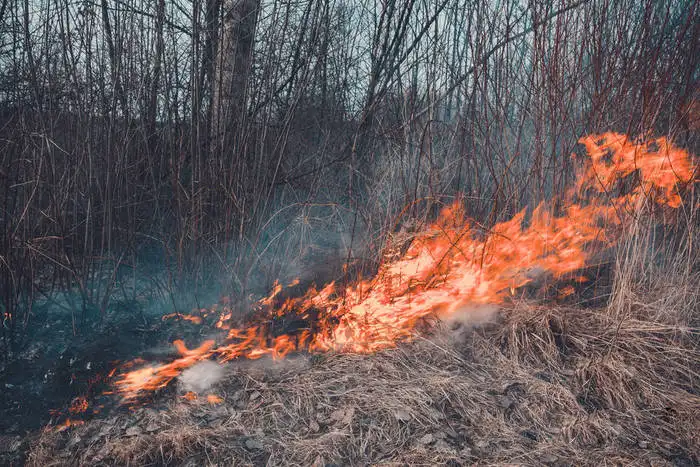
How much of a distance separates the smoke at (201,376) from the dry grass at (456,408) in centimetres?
9

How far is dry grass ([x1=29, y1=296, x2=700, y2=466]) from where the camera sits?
6.57 ft

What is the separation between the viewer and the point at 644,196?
2947 mm

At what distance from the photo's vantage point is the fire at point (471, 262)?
299 cm

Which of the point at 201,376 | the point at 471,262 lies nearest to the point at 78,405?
the point at 201,376

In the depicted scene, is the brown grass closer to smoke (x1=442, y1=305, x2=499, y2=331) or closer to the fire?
smoke (x1=442, y1=305, x2=499, y2=331)

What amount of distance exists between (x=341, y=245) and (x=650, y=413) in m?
2.54

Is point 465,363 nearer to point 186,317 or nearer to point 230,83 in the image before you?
point 186,317

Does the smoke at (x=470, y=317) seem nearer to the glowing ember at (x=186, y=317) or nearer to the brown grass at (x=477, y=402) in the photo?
the brown grass at (x=477, y=402)

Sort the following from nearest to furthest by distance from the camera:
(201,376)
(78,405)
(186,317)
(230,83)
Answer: (78,405) → (201,376) → (230,83) → (186,317)

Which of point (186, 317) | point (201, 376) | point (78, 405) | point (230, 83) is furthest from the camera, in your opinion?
point (186, 317)

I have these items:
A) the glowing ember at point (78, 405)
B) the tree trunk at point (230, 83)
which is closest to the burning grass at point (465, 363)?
the glowing ember at point (78, 405)

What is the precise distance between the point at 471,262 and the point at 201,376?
2093 mm

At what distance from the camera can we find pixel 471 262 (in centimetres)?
327

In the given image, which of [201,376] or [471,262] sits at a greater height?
[471,262]
